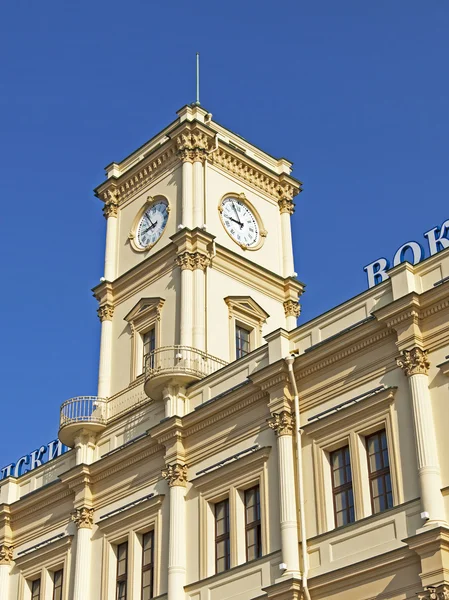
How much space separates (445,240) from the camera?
1179 inches

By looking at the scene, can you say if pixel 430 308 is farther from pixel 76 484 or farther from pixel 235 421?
pixel 76 484

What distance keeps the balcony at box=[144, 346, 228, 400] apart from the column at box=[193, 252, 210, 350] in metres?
0.69

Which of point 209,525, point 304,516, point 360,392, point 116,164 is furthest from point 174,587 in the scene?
point 116,164

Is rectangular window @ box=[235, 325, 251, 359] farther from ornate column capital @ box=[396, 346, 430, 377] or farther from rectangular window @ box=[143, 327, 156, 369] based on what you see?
ornate column capital @ box=[396, 346, 430, 377]

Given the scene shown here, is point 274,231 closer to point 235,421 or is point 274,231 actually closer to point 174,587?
point 235,421

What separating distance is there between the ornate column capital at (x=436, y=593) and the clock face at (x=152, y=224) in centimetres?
2062

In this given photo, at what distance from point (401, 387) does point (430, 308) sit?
7.55 feet

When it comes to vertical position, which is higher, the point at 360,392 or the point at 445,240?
the point at 445,240

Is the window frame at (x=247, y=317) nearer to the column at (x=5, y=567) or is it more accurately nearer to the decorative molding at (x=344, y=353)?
the decorative molding at (x=344, y=353)

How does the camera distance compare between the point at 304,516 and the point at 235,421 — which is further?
the point at 235,421

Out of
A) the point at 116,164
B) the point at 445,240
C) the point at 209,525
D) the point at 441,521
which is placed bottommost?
the point at 441,521

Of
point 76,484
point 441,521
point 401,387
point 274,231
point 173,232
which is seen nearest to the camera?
point 441,521

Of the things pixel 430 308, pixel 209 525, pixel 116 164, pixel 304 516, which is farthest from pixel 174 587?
pixel 116 164

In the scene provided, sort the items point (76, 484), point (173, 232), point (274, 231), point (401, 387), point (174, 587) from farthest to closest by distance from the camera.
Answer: point (274, 231), point (173, 232), point (76, 484), point (174, 587), point (401, 387)
